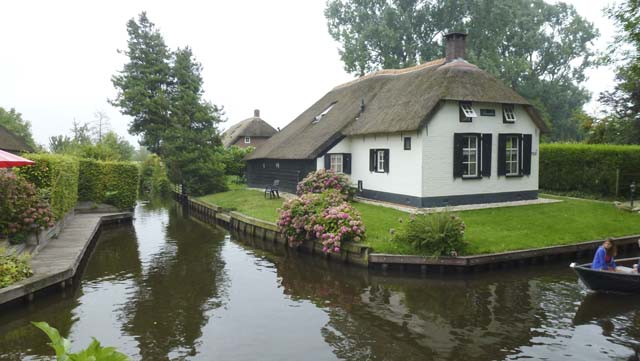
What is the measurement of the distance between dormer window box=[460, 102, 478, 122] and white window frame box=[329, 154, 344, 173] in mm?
7328

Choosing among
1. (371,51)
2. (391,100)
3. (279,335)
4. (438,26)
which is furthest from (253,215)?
(438,26)

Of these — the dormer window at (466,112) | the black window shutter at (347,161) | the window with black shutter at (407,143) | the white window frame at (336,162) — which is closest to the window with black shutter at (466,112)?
the dormer window at (466,112)

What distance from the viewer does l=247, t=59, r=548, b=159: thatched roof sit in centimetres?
1959

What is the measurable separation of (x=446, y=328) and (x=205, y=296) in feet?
18.9

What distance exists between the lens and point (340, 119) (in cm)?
2605

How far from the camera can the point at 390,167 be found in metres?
21.2

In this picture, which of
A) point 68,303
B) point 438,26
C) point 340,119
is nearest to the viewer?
point 68,303

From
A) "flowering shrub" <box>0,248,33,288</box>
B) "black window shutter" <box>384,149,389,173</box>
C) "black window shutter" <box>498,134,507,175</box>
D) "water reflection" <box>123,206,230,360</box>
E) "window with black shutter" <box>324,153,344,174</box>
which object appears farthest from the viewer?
"window with black shutter" <box>324,153,344,174</box>

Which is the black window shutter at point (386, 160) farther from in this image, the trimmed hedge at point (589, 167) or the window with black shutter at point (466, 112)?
the trimmed hedge at point (589, 167)

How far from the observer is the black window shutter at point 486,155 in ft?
64.9

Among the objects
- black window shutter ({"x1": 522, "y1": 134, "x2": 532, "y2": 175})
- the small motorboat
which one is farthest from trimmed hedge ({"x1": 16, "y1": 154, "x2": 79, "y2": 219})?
black window shutter ({"x1": 522, "y1": 134, "x2": 532, "y2": 175})

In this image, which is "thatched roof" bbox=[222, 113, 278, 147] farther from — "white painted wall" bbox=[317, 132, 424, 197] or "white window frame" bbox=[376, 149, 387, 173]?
"white window frame" bbox=[376, 149, 387, 173]

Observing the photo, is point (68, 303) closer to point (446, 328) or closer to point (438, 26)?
point (446, 328)

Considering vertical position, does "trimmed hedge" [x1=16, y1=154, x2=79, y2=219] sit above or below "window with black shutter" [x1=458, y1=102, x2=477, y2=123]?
below
